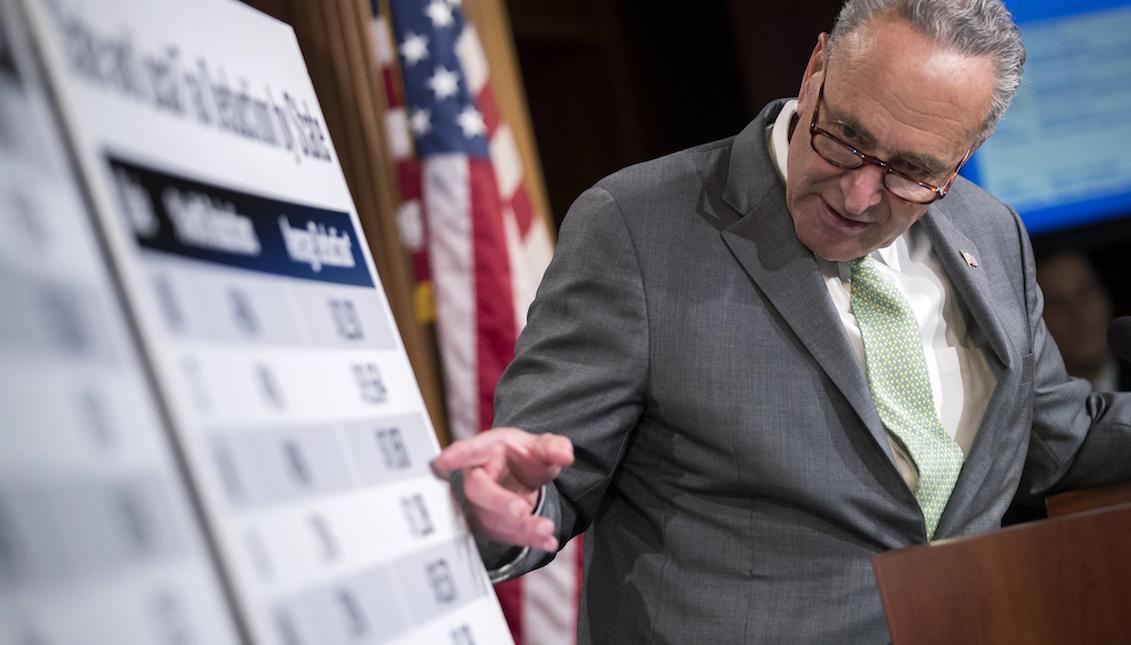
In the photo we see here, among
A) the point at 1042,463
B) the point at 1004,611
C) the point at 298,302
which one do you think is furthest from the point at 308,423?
the point at 1042,463

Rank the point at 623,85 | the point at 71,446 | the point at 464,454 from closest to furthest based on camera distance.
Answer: the point at 71,446
the point at 464,454
the point at 623,85

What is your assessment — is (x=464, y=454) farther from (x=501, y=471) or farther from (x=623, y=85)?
(x=623, y=85)

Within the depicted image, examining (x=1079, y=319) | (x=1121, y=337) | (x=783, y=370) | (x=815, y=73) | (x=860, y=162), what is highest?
(x=815, y=73)

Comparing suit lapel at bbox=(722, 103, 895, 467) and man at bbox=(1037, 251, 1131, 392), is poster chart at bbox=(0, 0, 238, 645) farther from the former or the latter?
man at bbox=(1037, 251, 1131, 392)

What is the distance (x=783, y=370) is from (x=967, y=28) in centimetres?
46

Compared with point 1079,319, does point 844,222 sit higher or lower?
higher

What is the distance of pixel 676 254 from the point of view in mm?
1437

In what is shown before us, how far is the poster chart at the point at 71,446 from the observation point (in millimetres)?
591

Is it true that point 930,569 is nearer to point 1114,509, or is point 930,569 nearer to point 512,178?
point 1114,509

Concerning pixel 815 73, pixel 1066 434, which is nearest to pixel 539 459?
pixel 815 73

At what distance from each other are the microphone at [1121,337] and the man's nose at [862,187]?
0.44m

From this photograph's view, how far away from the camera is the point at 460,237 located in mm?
2746

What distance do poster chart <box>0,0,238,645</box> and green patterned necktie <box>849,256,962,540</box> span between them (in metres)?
0.96

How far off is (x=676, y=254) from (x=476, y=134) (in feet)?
4.74
